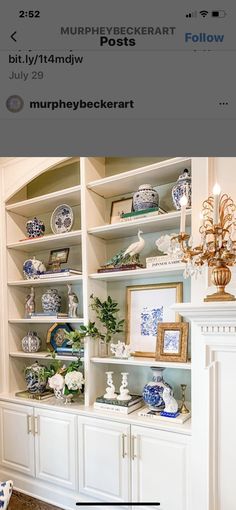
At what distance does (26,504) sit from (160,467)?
1.20m

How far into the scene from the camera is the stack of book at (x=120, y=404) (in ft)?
6.83

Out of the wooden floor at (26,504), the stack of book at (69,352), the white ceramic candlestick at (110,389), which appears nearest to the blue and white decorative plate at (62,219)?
the stack of book at (69,352)

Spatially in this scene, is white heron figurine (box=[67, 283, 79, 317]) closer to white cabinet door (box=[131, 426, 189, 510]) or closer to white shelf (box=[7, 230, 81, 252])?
white shelf (box=[7, 230, 81, 252])

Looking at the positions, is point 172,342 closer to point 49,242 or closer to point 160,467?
point 160,467

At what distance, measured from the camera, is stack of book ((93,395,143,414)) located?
2.08 metres

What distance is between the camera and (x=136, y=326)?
2293 mm

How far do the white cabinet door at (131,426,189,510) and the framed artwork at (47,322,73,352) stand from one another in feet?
3.11

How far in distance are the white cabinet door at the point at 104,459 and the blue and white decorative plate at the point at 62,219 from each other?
53.5 inches

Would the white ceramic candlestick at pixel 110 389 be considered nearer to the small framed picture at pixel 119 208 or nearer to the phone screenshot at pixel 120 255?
the phone screenshot at pixel 120 255

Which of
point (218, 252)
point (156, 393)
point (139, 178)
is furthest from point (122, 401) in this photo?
point (139, 178)
